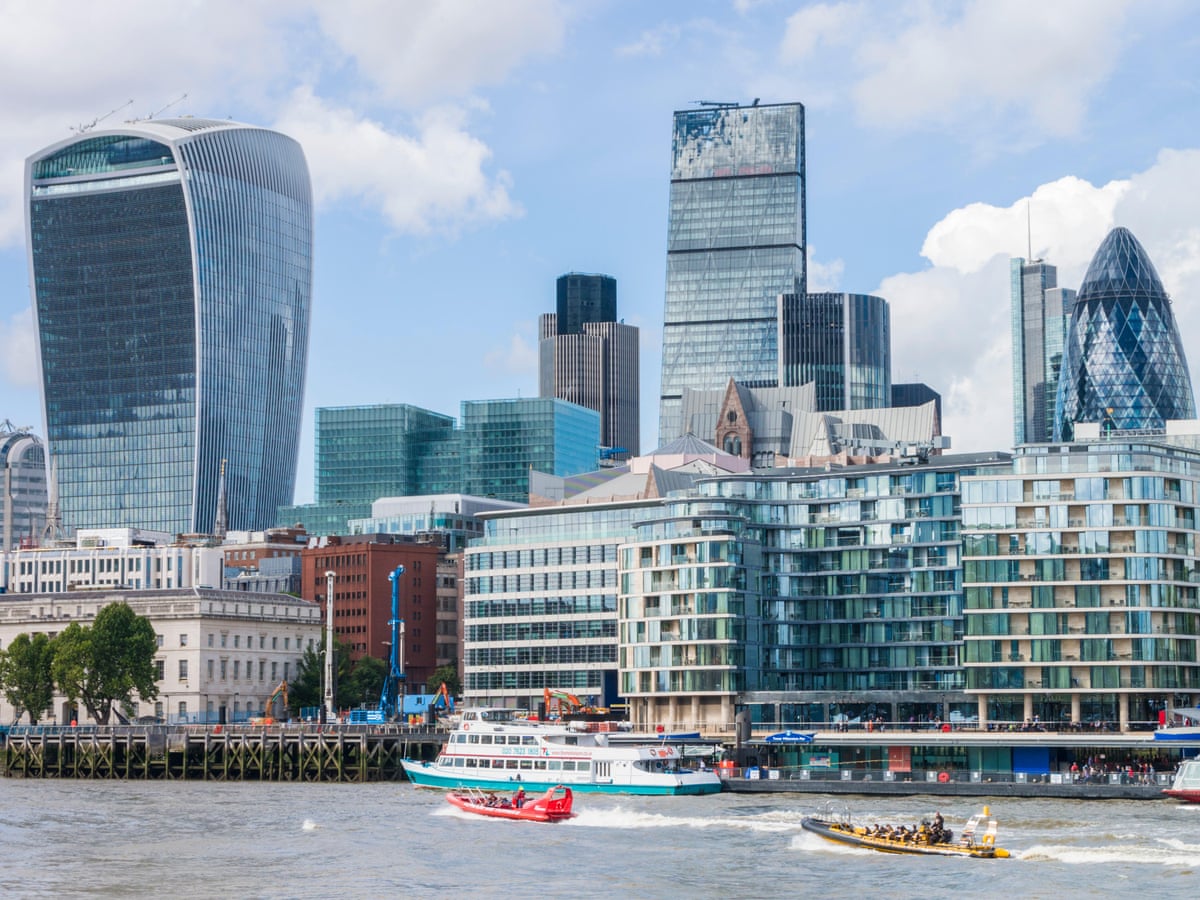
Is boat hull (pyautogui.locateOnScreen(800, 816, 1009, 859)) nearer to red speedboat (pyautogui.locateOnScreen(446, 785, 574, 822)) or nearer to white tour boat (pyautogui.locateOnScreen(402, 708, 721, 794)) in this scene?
red speedboat (pyautogui.locateOnScreen(446, 785, 574, 822))

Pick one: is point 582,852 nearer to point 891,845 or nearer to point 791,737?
point 891,845

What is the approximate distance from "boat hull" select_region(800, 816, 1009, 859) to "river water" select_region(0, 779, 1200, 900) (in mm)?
559

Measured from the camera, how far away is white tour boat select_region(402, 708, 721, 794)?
155000 millimetres

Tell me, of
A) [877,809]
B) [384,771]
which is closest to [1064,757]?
[877,809]

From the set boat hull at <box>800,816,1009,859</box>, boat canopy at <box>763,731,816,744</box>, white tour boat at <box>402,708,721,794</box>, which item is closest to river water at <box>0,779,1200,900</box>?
boat hull at <box>800,816,1009,859</box>

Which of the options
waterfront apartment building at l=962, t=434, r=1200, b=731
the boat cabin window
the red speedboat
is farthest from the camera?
the boat cabin window

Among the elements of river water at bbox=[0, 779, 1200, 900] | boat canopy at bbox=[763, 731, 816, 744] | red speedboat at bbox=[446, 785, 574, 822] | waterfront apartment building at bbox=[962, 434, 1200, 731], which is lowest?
river water at bbox=[0, 779, 1200, 900]

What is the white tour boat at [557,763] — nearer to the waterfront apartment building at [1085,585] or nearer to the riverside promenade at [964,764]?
the riverside promenade at [964,764]

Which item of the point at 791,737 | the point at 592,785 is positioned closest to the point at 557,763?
the point at 592,785

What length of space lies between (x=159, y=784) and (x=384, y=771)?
1979cm

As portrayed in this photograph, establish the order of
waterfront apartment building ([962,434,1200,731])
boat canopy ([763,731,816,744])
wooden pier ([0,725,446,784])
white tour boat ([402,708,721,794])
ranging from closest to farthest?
white tour boat ([402,708,721,794])
boat canopy ([763,731,816,744])
waterfront apartment building ([962,434,1200,731])
wooden pier ([0,725,446,784])

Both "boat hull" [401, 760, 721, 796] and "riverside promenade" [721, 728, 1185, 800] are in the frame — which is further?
"boat hull" [401, 760, 721, 796]

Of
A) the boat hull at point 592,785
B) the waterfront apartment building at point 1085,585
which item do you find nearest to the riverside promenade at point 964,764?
the boat hull at point 592,785

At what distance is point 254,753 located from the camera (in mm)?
190125
